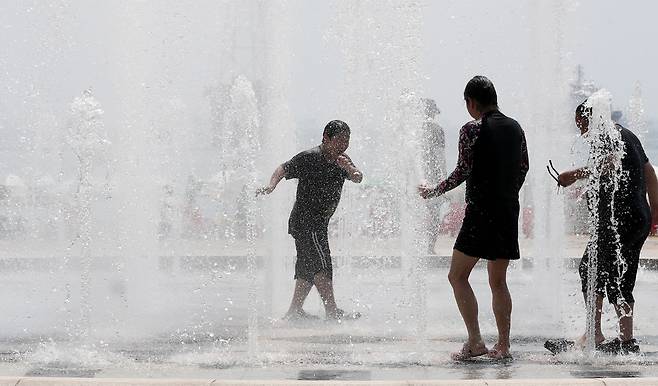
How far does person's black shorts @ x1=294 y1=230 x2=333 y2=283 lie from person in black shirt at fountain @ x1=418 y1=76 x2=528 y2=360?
59.0 inches

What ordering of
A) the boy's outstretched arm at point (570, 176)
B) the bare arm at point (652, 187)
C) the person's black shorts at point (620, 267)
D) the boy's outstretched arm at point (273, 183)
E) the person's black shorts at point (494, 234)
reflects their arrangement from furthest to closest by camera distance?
the boy's outstretched arm at point (273, 183) → the bare arm at point (652, 187) → the person's black shorts at point (620, 267) → the boy's outstretched arm at point (570, 176) → the person's black shorts at point (494, 234)

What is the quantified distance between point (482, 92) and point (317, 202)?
172 centimetres

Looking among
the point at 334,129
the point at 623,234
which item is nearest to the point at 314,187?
the point at 334,129

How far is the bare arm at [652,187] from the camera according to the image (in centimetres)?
560

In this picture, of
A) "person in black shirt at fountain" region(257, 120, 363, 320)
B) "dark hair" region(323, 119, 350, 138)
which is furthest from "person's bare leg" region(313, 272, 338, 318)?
"dark hair" region(323, 119, 350, 138)

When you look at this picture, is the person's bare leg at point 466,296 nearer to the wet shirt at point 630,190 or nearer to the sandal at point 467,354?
the sandal at point 467,354

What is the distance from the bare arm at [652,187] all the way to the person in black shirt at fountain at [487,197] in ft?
2.54

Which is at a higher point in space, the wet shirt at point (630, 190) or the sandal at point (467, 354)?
the wet shirt at point (630, 190)

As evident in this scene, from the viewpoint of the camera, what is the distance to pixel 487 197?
5.12 metres

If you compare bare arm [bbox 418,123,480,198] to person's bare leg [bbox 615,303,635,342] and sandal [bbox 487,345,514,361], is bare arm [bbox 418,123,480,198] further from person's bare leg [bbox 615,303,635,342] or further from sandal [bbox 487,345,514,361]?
person's bare leg [bbox 615,303,635,342]

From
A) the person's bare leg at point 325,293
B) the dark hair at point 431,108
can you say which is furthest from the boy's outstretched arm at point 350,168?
the dark hair at point 431,108

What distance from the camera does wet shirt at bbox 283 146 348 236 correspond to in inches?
258

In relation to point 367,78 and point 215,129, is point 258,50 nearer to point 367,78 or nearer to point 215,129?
point 367,78

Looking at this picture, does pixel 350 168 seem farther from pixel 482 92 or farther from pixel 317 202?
pixel 482 92
